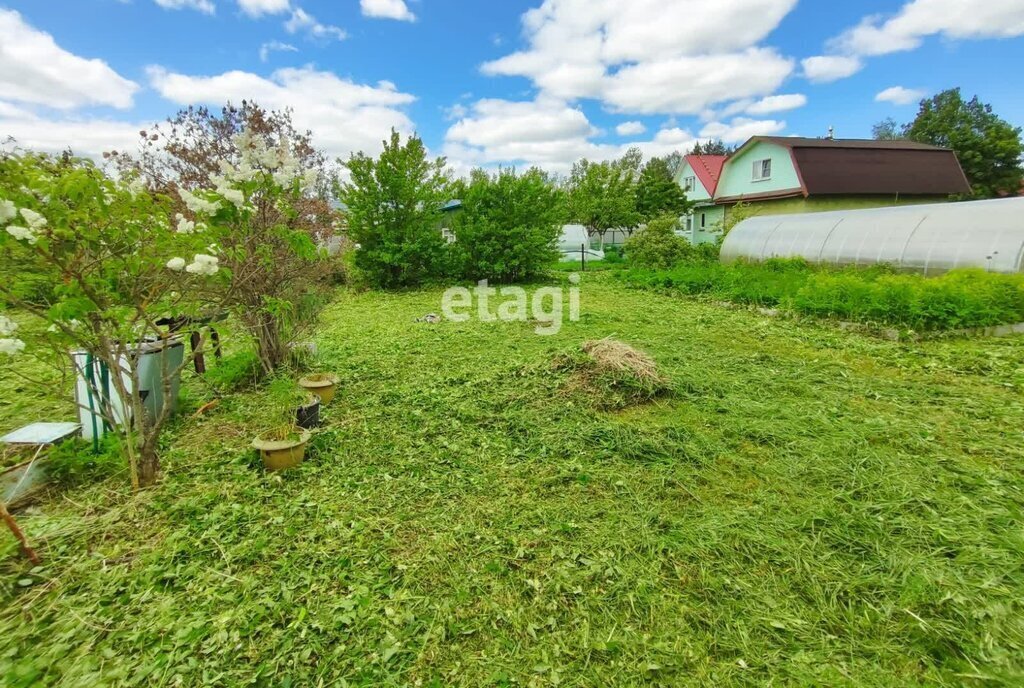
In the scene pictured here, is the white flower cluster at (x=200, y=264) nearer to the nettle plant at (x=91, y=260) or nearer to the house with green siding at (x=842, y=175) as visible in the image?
the nettle plant at (x=91, y=260)

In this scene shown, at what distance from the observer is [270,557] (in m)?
2.06

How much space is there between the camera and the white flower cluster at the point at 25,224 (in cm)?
174

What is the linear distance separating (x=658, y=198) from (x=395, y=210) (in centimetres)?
1439

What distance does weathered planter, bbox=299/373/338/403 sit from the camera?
381cm

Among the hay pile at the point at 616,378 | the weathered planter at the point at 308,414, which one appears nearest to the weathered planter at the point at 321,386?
the weathered planter at the point at 308,414

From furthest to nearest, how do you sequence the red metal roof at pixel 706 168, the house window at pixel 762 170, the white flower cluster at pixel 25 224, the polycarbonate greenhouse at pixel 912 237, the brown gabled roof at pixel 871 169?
1. the red metal roof at pixel 706 168
2. the house window at pixel 762 170
3. the brown gabled roof at pixel 871 169
4. the polycarbonate greenhouse at pixel 912 237
5. the white flower cluster at pixel 25 224

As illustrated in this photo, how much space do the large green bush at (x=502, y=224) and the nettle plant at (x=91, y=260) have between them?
9.37 meters

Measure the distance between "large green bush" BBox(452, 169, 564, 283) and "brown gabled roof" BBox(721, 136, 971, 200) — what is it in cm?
982

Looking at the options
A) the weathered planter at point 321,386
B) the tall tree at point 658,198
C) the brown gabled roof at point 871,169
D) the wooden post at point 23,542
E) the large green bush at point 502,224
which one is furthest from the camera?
the tall tree at point 658,198

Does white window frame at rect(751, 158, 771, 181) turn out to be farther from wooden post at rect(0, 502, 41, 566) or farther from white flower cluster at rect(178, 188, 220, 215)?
wooden post at rect(0, 502, 41, 566)

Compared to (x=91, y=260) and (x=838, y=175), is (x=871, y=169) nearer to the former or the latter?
(x=838, y=175)

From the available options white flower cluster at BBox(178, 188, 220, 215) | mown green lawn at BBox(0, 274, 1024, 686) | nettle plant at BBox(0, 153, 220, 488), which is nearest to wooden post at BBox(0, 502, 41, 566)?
mown green lawn at BBox(0, 274, 1024, 686)

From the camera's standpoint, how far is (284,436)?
286 cm

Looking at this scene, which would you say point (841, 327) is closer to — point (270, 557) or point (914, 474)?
point (914, 474)
